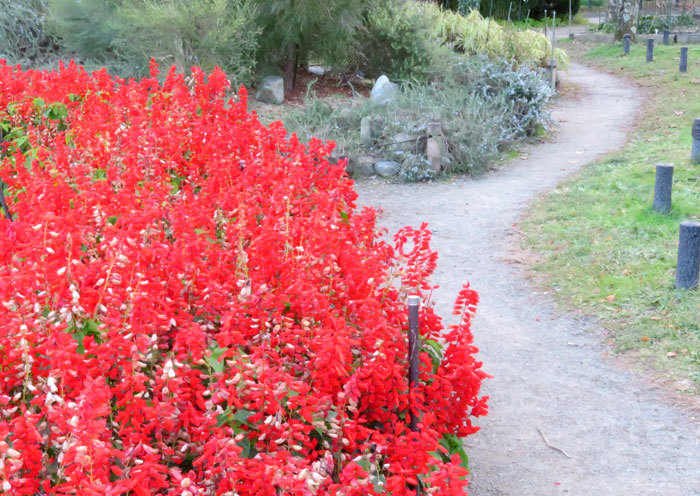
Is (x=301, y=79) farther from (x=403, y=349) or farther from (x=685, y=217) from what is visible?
(x=403, y=349)

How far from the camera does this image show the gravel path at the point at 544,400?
3.71m

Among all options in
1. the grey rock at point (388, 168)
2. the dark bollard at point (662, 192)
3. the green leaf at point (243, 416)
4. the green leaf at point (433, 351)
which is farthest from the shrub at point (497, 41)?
the green leaf at point (243, 416)

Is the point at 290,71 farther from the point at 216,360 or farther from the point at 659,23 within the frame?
the point at 659,23

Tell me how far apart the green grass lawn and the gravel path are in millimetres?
247

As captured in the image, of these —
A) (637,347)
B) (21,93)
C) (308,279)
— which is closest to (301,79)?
(21,93)

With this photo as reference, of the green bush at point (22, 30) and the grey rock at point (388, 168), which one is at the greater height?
the green bush at point (22, 30)

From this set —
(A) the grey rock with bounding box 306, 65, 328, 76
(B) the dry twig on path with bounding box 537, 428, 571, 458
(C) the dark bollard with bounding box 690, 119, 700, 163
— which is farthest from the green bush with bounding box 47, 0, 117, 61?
(B) the dry twig on path with bounding box 537, 428, 571, 458

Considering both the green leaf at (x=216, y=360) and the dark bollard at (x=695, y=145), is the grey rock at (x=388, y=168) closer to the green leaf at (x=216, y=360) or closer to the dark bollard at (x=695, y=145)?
the dark bollard at (x=695, y=145)

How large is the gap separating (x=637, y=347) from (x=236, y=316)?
3.33 m

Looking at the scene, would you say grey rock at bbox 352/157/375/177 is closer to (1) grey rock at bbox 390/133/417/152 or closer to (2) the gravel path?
(1) grey rock at bbox 390/133/417/152

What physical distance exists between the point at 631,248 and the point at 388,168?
363cm

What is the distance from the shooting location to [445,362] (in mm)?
2939

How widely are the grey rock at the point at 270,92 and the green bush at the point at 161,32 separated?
0.31 metres

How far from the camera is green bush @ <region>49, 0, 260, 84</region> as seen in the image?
36.6 feet
